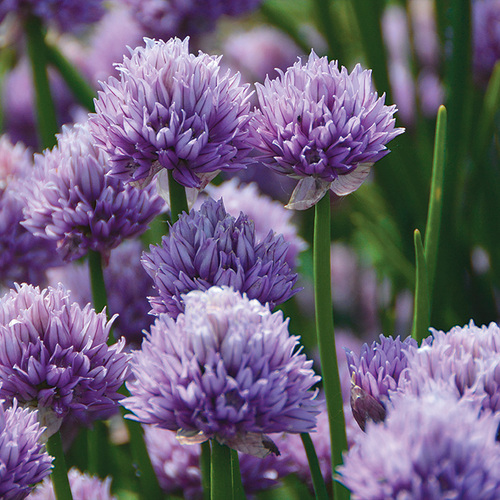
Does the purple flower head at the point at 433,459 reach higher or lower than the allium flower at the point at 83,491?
lower

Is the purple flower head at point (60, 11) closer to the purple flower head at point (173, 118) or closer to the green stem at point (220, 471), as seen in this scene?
the purple flower head at point (173, 118)

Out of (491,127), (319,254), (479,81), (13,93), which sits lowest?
(319,254)

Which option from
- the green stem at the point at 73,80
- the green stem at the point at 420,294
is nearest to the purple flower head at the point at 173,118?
the green stem at the point at 420,294

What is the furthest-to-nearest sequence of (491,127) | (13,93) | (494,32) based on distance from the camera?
(13,93)
(494,32)
(491,127)

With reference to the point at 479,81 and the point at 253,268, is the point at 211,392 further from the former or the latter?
the point at 479,81

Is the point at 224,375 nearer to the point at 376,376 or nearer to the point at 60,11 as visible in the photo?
the point at 376,376

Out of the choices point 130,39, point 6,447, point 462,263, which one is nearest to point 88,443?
point 6,447

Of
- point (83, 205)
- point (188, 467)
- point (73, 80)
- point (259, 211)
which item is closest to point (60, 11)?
point (73, 80)
